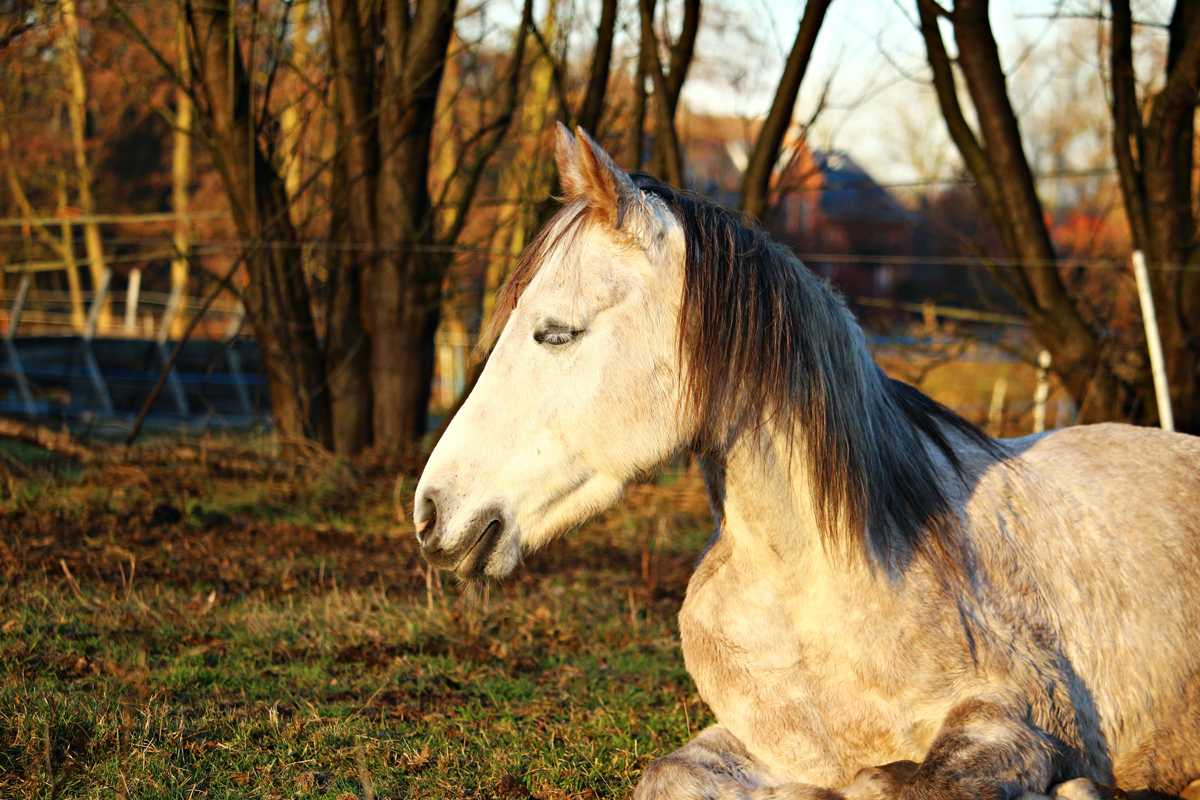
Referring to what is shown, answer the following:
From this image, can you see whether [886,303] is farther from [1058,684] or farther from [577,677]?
[1058,684]

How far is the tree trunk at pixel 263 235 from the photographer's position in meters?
6.01

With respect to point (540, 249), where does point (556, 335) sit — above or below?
below

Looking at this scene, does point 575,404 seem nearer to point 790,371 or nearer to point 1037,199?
point 790,371

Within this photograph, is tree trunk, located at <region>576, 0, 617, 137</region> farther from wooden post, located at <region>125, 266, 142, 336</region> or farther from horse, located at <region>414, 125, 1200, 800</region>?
wooden post, located at <region>125, 266, 142, 336</region>

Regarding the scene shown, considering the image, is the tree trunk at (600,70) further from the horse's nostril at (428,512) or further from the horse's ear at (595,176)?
the horse's nostril at (428,512)

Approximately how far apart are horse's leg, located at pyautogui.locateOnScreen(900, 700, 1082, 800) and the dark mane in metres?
0.40

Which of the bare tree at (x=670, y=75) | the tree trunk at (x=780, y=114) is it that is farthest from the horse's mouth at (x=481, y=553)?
the bare tree at (x=670, y=75)

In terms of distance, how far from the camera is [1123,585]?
7.80ft

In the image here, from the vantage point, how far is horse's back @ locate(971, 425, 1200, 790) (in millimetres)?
2264

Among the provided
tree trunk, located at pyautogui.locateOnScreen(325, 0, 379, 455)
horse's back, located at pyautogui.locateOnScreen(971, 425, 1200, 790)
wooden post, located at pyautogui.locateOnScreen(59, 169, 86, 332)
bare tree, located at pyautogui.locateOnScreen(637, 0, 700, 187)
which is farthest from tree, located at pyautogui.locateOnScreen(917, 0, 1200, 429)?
wooden post, located at pyautogui.locateOnScreen(59, 169, 86, 332)

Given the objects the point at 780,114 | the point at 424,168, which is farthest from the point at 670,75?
the point at 424,168

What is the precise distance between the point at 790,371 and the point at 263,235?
5005 millimetres

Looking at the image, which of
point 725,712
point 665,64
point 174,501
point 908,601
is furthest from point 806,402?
point 665,64

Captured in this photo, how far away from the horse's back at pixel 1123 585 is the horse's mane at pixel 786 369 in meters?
0.31
